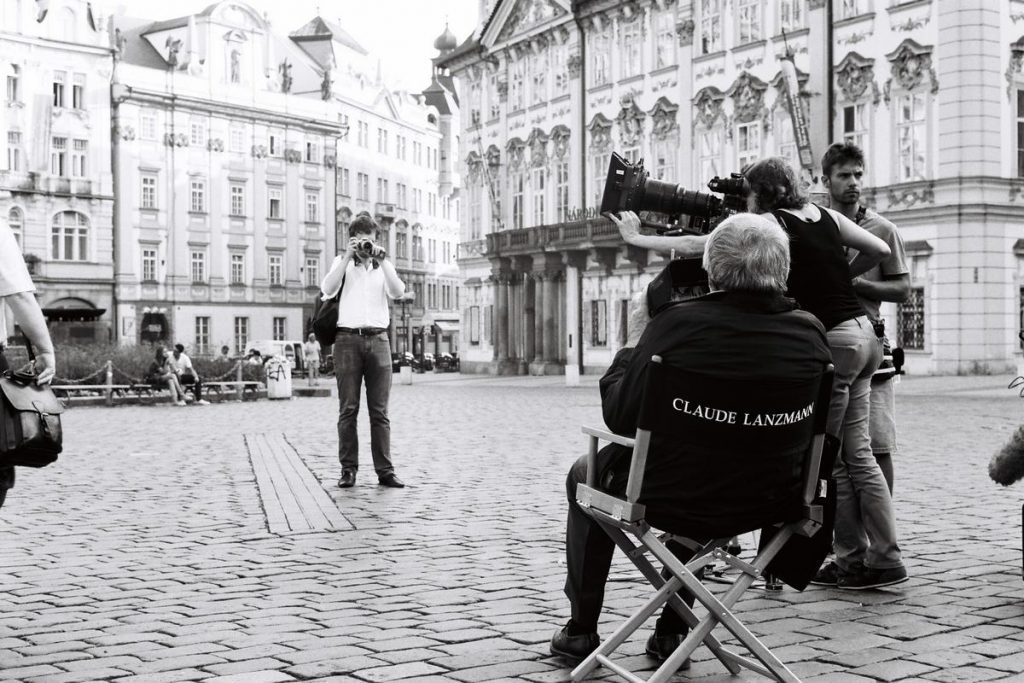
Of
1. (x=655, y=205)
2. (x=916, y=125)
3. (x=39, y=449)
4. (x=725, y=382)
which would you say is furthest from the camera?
(x=916, y=125)

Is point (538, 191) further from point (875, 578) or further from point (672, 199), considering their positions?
point (672, 199)

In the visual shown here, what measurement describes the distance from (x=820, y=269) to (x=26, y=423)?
10.1 feet

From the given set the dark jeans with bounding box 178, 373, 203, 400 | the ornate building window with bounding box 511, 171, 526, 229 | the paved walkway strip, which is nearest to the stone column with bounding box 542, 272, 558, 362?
→ the ornate building window with bounding box 511, 171, 526, 229

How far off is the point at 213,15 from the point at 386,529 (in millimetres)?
62141

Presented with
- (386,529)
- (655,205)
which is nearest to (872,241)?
(655,205)

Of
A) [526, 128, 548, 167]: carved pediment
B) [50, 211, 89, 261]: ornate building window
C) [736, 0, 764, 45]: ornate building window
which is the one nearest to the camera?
[736, 0, 764, 45]: ornate building window

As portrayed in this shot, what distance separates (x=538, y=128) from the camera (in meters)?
47.7

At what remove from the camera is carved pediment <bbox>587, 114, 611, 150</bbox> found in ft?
145

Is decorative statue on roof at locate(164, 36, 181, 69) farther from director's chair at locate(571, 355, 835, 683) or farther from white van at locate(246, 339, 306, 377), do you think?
director's chair at locate(571, 355, 835, 683)

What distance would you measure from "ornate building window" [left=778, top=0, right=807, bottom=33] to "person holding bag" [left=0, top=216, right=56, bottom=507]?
32.5 meters

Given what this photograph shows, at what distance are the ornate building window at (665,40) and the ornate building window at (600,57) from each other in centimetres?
259

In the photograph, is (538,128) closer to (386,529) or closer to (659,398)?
(386,529)

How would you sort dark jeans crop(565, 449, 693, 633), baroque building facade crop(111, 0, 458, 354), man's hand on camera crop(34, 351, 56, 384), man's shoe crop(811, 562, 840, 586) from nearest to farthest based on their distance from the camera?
dark jeans crop(565, 449, 693, 633), man's hand on camera crop(34, 351, 56, 384), man's shoe crop(811, 562, 840, 586), baroque building facade crop(111, 0, 458, 354)

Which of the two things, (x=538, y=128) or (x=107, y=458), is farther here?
(x=538, y=128)
